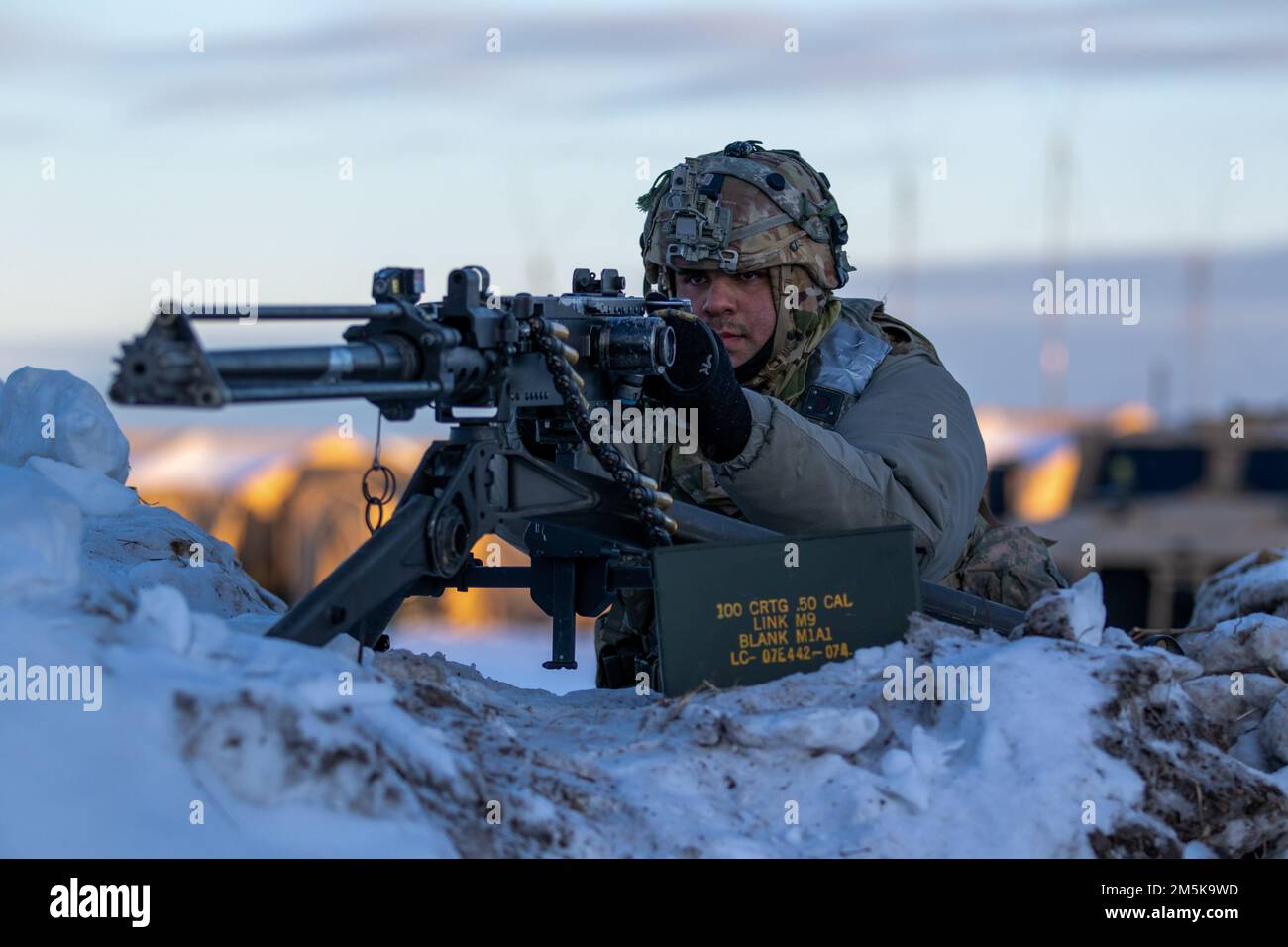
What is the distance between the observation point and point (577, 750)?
4492 mm

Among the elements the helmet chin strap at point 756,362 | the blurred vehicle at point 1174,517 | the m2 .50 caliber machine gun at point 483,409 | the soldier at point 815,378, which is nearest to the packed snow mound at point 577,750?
the m2 .50 caliber machine gun at point 483,409

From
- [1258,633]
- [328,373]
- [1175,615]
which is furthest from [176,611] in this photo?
[1175,615]

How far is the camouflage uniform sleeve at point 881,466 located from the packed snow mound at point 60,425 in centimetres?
184

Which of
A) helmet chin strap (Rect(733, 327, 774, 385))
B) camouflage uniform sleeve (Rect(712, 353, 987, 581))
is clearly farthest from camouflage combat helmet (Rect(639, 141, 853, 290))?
camouflage uniform sleeve (Rect(712, 353, 987, 581))

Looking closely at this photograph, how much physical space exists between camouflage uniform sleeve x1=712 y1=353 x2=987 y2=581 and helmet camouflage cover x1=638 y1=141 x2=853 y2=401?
360mm

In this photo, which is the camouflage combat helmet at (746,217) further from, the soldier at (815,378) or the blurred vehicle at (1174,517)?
the blurred vehicle at (1174,517)

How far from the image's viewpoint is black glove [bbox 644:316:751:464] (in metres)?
5.21

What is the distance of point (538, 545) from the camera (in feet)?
18.4

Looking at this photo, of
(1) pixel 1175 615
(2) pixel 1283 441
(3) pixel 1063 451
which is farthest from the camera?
(3) pixel 1063 451

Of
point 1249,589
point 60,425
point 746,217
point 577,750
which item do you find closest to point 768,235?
point 746,217

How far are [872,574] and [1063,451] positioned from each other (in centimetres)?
1851

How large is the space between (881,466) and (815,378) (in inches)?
30.5

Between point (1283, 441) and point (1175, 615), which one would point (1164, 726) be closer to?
point (1175, 615)

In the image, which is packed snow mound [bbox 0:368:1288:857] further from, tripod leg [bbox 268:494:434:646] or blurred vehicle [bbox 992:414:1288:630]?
blurred vehicle [bbox 992:414:1288:630]
